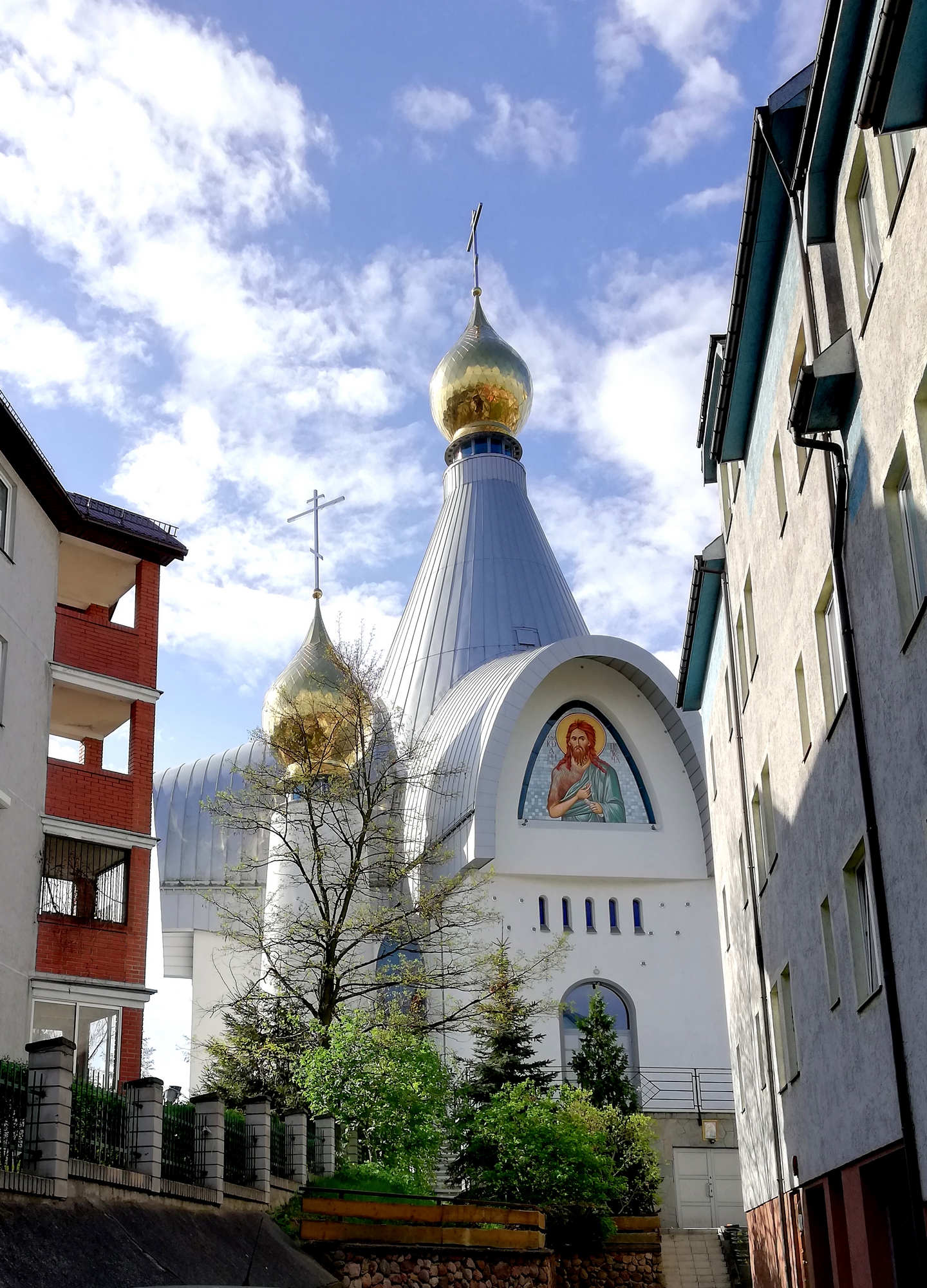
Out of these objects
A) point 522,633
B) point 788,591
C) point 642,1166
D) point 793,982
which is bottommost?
point 642,1166

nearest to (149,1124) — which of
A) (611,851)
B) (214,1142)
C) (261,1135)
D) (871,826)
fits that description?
(214,1142)

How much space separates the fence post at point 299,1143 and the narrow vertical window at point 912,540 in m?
10.9

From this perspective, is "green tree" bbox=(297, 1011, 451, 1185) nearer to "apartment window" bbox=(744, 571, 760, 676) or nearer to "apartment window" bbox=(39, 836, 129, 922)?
"apartment window" bbox=(39, 836, 129, 922)

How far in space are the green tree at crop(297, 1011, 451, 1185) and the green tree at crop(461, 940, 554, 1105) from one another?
13.1ft

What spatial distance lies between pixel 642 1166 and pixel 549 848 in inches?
324

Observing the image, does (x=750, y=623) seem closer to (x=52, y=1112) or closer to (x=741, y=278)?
(x=741, y=278)

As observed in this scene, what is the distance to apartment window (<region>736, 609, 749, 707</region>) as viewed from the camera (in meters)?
15.9

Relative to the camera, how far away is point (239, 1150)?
48.4 feet

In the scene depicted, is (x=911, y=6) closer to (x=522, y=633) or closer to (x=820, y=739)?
(x=820, y=739)

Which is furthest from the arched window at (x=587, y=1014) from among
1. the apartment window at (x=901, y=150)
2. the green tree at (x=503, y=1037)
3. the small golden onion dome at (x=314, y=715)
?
the apartment window at (x=901, y=150)

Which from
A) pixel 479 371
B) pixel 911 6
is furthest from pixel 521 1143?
pixel 479 371

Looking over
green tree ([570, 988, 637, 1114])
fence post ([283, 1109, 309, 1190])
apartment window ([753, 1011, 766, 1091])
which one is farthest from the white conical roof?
apartment window ([753, 1011, 766, 1091])

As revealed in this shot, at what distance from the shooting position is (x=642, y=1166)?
927 inches

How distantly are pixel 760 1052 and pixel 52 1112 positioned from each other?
8.73m
